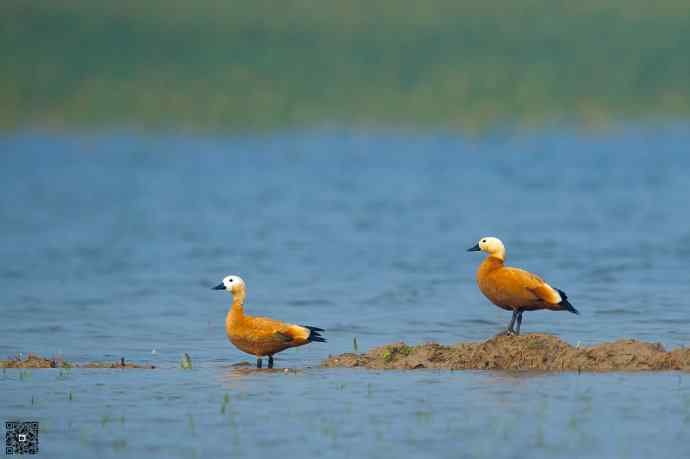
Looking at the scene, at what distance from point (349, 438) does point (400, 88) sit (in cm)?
9443

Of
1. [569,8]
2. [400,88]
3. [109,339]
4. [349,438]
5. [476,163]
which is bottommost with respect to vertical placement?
[349,438]

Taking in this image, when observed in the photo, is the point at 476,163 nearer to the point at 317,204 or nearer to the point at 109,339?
the point at 317,204

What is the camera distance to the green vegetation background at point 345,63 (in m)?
102

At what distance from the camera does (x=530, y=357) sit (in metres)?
14.3

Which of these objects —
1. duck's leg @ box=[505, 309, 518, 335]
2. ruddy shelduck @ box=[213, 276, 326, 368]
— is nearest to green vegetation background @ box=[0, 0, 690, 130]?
duck's leg @ box=[505, 309, 518, 335]

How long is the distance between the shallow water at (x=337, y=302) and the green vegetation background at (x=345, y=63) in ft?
145

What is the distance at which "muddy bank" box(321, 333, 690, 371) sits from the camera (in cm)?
1402

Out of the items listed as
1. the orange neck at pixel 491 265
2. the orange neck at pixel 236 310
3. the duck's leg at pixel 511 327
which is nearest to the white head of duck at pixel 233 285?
the orange neck at pixel 236 310

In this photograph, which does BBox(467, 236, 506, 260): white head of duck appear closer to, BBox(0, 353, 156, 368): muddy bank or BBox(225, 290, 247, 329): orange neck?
BBox(225, 290, 247, 329): orange neck

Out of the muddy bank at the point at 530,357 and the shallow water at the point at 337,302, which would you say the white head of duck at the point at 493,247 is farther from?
the shallow water at the point at 337,302

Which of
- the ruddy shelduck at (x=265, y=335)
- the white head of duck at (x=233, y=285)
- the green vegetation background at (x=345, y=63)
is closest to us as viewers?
the ruddy shelduck at (x=265, y=335)

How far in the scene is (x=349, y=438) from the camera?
1164 centimetres

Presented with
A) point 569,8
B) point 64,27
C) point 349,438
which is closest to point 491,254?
point 349,438

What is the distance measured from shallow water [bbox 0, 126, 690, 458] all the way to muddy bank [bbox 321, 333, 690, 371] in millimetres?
350
